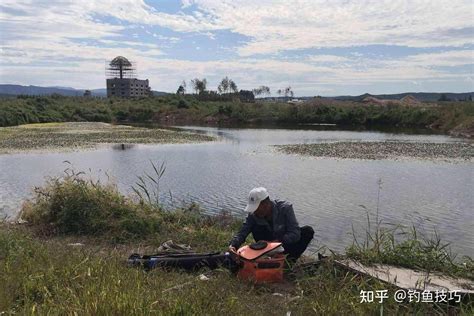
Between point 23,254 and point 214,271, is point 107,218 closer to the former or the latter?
point 23,254

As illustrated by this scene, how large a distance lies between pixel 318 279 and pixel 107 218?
355cm

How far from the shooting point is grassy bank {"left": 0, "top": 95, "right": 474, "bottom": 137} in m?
41.5

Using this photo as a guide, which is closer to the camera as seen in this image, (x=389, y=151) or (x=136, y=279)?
(x=136, y=279)

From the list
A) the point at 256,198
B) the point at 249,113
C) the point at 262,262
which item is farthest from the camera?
the point at 249,113

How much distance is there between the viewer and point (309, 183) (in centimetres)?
1325

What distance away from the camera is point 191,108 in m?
60.2

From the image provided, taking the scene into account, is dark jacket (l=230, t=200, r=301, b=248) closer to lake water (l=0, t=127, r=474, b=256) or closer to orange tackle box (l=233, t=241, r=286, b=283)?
orange tackle box (l=233, t=241, r=286, b=283)

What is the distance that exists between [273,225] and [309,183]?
853cm

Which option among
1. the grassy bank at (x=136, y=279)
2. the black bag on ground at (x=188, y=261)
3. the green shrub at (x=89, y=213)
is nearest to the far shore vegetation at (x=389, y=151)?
the green shrub at (x=89, y=213)

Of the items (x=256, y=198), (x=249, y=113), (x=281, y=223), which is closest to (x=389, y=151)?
(x=281, y=223)

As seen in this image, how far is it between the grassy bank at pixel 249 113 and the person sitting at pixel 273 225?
105ft

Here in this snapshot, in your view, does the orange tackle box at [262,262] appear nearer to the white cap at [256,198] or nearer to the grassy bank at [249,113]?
the white cap at [256,198]

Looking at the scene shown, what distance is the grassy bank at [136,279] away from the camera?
10.7ft

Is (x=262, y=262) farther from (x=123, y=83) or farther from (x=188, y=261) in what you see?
(x=123, y=83)
